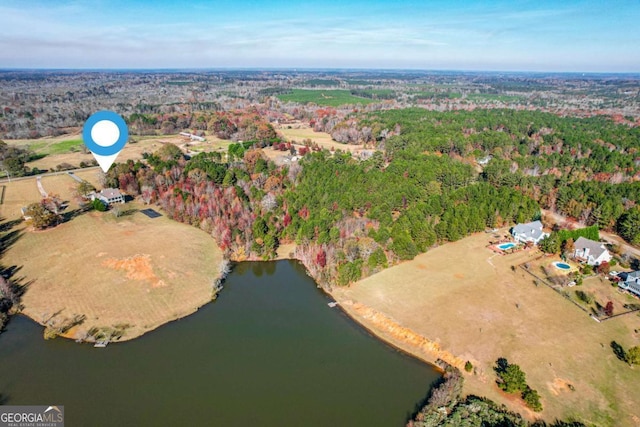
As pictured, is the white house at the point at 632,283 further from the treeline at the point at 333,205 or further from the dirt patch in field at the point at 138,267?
the dirt patch in field at the point at 138,267

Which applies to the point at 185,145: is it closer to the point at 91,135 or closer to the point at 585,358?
the point at 91,135

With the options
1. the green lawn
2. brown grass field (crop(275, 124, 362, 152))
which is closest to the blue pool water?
brown grass field (crop(275, 124, 362, 152))

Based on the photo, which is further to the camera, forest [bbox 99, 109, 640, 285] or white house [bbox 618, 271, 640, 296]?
forest [bbox 99, 109, 640, 285]

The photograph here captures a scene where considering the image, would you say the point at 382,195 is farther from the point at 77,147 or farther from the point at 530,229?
the point at 77,147

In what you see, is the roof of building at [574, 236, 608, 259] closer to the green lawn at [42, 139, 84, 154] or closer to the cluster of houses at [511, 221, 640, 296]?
the cluster of houses at [511, 221, 640, 296]

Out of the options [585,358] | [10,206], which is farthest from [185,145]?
[585,358]

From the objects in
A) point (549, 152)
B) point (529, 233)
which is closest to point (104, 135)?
point (529, 233)

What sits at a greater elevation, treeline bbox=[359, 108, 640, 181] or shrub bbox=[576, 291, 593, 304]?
treeline bbox=[359, 108, 640, 181]
